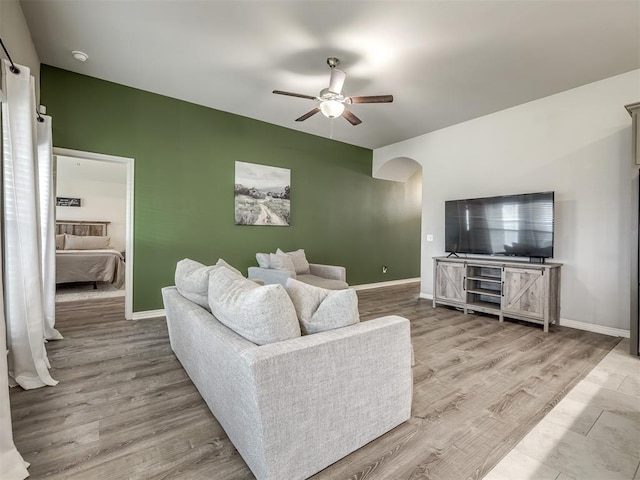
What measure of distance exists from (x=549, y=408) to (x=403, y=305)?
294 centimetres

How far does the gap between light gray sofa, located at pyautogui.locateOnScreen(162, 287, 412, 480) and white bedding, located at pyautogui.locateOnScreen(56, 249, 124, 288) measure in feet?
17.3

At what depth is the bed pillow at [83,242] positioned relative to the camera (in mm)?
6758

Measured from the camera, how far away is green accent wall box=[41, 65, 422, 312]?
12.6ft

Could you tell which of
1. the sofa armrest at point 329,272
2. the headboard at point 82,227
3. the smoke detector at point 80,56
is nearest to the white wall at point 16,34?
A: the smoke detector at point 80,56

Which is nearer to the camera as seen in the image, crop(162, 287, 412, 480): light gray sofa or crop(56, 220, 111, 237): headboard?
crop(162, 287, 412, 480): light gray sofa

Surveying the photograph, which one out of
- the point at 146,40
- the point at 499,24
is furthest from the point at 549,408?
the point at 146,40

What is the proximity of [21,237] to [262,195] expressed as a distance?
3231 mm

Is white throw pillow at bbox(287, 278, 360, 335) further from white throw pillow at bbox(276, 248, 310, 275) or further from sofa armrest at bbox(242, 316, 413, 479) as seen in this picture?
white throw pillow at bbox(276, 248, 310, 275)

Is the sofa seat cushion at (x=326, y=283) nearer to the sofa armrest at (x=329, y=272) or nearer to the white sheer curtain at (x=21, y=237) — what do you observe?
the sofa armrest at (x=329, y=272)

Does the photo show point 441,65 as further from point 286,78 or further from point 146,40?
point 146,40

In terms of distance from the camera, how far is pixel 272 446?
129 centimetres

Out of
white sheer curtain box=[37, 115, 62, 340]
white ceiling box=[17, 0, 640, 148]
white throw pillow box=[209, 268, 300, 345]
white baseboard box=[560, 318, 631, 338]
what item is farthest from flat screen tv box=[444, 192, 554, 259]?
white sheer curtain box=[37, 115, 62, 340]

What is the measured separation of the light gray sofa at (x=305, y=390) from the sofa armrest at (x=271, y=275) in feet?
6.89

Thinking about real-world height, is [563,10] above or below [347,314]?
above
